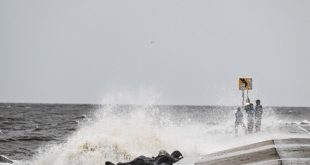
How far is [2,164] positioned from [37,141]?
16781 mm

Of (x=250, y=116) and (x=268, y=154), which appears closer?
(x=268, y=154)

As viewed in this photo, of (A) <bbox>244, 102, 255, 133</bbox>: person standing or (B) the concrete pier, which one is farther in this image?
(A) <bbox>244, 102, 255, 133</bbox>: person standing

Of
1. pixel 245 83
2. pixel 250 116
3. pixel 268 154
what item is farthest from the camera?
pixel 245 83

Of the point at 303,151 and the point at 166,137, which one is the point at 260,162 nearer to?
the point at 303,151

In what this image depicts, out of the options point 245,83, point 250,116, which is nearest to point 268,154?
point 250,116

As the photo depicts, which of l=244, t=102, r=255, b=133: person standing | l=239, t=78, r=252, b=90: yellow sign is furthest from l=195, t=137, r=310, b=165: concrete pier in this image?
l=239, t=78, r=252, b=90: yellow sign

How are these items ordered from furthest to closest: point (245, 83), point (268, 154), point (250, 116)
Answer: point (245, 83), point (250, 116), point (268, 154)

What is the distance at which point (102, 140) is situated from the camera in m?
23.1

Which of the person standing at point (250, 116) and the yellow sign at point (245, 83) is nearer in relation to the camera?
the person standing at point (250, 116)

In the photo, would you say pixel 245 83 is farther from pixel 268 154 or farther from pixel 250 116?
pixel 268 154

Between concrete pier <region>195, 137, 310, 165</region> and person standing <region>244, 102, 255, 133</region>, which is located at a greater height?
person standing <region>244, 102, 255, 133</region>

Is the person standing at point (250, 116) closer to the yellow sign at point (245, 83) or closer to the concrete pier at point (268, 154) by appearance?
the yellow sign at point (245, 83)

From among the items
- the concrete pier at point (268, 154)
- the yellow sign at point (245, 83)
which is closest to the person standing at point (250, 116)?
the yellow sign at point (245, 83)

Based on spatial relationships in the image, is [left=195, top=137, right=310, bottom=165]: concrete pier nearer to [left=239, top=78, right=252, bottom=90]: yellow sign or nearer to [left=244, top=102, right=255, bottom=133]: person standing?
[left=244, top=102, right=255, bottom=133]: person standing
